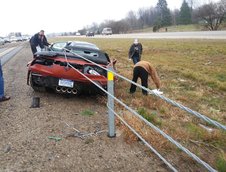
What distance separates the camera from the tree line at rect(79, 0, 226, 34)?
2372 inches

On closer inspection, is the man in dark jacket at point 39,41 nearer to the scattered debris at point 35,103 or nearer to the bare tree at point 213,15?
the scattered debris at point 35,103

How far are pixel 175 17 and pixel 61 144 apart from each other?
10719 centimetres

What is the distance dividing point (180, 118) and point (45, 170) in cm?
340

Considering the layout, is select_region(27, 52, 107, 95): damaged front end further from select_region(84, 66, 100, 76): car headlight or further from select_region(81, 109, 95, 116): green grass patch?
select_region(81, 109, 95, 116): green grass patch

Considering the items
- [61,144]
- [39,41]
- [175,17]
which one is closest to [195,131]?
[61,144]

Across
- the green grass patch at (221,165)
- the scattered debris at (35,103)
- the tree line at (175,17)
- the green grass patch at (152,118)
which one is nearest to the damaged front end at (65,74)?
the scattered debris at (35,103)

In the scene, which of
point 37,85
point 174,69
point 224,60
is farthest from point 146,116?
point 224,60

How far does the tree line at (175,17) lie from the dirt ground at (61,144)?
55332mm

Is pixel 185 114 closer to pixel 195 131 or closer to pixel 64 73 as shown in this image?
pixel 195 131

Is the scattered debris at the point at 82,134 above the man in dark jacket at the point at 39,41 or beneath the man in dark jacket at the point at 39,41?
beneath

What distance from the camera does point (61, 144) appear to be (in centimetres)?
491

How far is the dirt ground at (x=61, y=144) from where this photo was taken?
4.28m

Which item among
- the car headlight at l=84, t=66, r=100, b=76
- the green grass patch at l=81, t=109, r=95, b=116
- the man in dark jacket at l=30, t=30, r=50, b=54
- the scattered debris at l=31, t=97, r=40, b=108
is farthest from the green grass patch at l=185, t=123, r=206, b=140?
the man in dark jacket at l=30, t=30, r=50, b=54

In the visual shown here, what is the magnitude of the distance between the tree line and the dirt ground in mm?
55332
